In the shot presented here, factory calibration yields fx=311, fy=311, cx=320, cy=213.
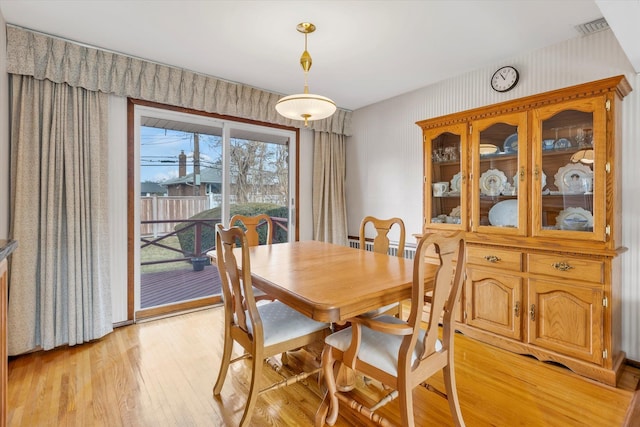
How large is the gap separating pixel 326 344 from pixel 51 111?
272 centimetres

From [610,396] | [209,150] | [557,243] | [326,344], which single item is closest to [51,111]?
[209,150]

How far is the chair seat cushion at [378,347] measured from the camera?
1.38 metres

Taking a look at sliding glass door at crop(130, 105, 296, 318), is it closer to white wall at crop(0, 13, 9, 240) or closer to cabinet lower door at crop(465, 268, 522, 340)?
white wall at crop(0, 13, 9, 240)

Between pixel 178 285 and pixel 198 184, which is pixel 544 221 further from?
pixel 178 285

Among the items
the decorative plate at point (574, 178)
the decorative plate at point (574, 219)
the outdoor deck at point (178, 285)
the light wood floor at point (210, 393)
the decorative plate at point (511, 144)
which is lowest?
the light wood floor at point (210, 393)

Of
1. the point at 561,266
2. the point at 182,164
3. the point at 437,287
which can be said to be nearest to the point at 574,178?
the point at 561,266

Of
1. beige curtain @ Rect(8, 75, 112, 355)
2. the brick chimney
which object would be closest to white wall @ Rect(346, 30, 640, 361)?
the brick chimney

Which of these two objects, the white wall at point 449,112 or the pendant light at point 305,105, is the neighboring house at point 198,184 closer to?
the pendant light at point 305,105

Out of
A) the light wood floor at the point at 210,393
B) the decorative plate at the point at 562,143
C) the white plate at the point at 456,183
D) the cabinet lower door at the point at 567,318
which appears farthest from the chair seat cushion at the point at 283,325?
the decorative plate at the point at 562,143

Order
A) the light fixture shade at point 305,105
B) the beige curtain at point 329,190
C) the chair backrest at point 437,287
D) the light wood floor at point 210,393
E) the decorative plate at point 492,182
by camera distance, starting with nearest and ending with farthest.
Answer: the chair backrest at point 437,287 < the light wood floor at point 210,393 < the light fixture shade at point 305,105 < the decorative plate at point 492,182 < the beige curtain at point 329,190

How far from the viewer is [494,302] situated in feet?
8.22

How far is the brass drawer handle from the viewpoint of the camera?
7.04ft

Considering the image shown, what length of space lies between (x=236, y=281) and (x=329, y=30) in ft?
6.32

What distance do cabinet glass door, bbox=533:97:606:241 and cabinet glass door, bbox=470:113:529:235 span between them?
100 mm
